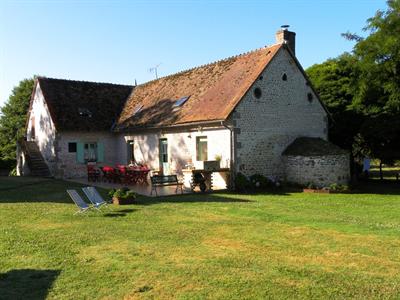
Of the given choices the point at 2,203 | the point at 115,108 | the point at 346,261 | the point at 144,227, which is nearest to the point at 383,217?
the point at 346,261

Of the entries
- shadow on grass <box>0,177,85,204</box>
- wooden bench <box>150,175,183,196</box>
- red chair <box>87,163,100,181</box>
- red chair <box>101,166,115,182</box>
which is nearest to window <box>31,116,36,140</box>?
shadow on grass <box>0,177,85,204</box>

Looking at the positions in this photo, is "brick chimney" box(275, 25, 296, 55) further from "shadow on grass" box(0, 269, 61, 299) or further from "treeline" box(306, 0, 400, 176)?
"shadow on grass" box(0, 269, 61, 299)

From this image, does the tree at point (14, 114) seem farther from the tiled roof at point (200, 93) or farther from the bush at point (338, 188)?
the bush at point (338, 188)

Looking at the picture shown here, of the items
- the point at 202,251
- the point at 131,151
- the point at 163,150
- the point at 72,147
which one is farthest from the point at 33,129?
the point at 202,251

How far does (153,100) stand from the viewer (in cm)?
2559

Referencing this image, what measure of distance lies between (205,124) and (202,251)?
12018 millimetres

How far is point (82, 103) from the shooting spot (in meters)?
27.2

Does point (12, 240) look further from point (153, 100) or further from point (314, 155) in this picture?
point (153, 100)

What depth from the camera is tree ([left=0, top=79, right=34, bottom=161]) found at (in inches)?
1874

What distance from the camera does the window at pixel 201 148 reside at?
2019cm

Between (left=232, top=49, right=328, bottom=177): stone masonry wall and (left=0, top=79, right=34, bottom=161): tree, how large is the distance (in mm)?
34639

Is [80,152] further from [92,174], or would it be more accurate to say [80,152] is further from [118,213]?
[118,213]

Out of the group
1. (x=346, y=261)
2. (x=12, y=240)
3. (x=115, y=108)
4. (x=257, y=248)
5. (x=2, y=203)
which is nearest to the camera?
(x=346, y=261)

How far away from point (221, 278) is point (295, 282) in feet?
3.42
